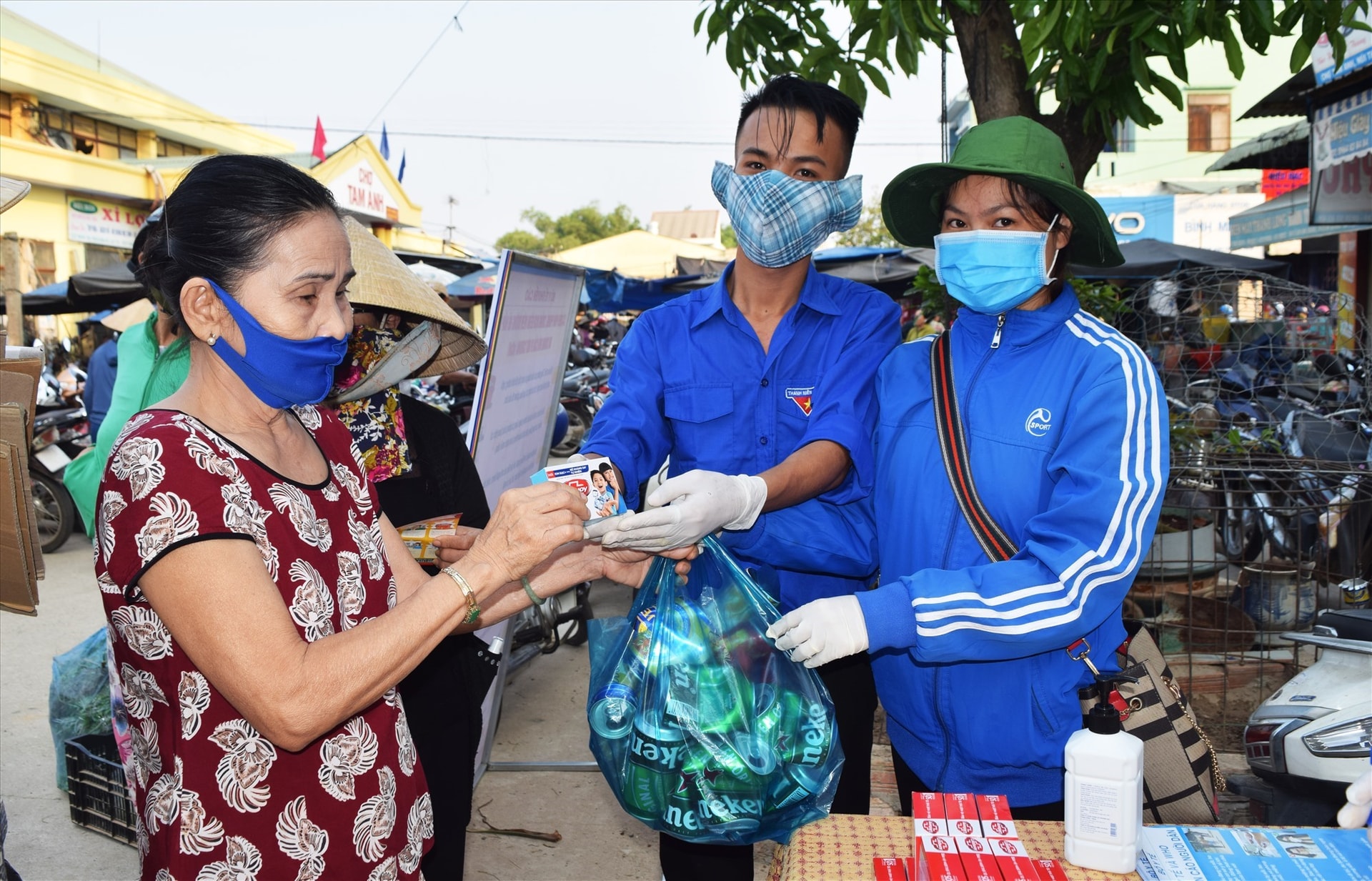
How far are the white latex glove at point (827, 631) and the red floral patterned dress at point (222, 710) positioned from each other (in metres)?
0.72

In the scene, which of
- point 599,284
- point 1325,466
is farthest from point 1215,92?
point 1325,466

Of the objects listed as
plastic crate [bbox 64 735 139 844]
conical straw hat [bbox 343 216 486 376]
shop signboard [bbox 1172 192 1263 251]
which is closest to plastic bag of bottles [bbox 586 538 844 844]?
conical straw hat [bbox 343 216 486 376]

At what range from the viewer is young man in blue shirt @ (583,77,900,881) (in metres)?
2.15

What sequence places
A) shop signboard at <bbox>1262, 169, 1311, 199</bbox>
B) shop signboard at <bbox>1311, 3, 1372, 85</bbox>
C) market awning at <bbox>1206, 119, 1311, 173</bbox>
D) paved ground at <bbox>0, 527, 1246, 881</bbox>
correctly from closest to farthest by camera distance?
paved ground at <bbox>0, 527, 1246, 881</bbox>
shop signboard at <bbox>1311, 3, 1372, 85</bbox>
market awning at <bbox>1206, 119, 1311, 173</bbox>
shop signboard at <bbox>1262, 169, 1311, 199</bbox>

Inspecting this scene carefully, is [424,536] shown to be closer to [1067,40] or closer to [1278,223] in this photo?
[1067,40]

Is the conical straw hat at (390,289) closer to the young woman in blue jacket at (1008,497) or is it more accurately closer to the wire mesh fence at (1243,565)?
the young woman in blue jacket at (1008,497)

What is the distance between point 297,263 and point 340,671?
639 millimetres

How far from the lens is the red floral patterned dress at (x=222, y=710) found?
1.36m

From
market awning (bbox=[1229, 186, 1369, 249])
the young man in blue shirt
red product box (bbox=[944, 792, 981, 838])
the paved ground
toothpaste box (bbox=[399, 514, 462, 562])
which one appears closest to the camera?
red product box (bbox=[944, 792, 981, 838])

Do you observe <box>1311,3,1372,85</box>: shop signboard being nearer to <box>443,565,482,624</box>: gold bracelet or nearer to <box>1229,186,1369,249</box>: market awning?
<box>1229,186,1369,249</box>: market awning

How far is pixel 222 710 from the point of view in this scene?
4.66 feet

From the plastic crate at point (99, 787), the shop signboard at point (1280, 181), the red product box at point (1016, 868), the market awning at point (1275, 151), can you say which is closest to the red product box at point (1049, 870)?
the red product box at point (1016, 868)

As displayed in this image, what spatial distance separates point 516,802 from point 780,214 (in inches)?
107

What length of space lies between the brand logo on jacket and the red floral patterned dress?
1225 millimetres
